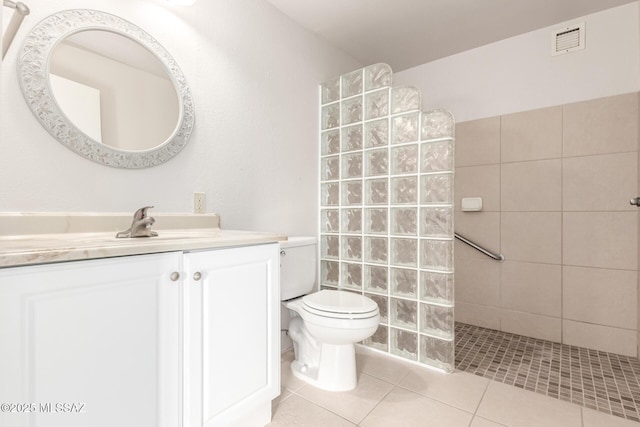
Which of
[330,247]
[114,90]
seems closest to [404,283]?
[330,247]

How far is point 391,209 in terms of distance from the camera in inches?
79.6

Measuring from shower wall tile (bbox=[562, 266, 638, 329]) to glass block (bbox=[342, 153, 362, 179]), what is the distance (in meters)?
1.66

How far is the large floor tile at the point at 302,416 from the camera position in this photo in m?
1.38

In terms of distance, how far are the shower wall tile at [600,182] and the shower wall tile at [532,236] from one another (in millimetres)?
168

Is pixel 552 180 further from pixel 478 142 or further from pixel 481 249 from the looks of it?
pixel 481 249

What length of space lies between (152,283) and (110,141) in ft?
2.52

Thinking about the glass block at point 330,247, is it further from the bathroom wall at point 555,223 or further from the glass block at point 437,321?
the bathroom wall at point 555,223

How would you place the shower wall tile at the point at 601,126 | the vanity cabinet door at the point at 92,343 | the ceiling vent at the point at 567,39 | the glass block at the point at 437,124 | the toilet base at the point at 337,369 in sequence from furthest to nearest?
the ceiling vent at the point at 567,39 → the shower wall tile at the point at 601,126 → the glass block at the point at 437,124 → the toilet base at the point at 337,369 → the vanity cabinet door at the point at 92,343

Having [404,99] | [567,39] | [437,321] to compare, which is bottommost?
[437,321]

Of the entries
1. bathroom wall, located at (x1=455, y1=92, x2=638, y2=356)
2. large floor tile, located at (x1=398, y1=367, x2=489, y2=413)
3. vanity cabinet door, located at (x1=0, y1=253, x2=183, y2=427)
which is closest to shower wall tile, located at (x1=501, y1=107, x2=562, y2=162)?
bathroom wall, located at (x1=455, y1=92, x2=638, y2=356)

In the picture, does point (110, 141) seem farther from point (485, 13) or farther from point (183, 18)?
point (485, 13)

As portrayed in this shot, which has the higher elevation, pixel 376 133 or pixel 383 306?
pixel 376 133

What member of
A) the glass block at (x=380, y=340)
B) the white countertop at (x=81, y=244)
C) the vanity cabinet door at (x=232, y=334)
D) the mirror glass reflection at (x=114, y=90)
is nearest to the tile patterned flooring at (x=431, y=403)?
the glass block at (x=380, y=340)

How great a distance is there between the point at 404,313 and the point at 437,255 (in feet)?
1.46
